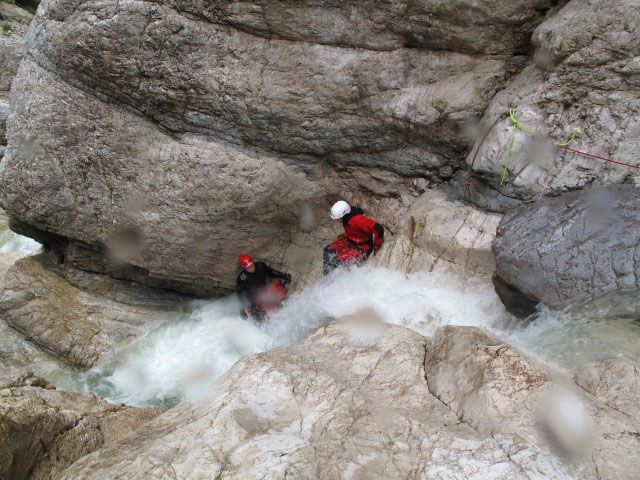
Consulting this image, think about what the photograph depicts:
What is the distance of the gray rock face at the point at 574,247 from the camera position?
441 centimetres

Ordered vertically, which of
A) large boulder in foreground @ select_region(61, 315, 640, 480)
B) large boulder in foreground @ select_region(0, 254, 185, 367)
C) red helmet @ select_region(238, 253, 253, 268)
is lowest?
large boulder in foreground @ select_region(0, 254, 185, 367)

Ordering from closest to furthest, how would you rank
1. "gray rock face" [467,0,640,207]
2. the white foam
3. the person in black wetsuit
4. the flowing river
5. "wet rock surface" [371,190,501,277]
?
the flowing river → "gray rock face" [467,0,640,207] → the white foam → "wet rock surface" [371,190,501,277] → the person in black wetsuit

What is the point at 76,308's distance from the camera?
756 cm

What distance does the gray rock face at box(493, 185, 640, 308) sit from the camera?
4410 mm

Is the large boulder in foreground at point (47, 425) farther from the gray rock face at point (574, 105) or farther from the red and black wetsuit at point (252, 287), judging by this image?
the gray rock face at point (574, 105)

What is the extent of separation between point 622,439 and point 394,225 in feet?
14.3

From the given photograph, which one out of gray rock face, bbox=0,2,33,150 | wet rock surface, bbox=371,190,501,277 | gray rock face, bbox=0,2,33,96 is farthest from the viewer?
gray rock face, bbox=0,2,33,96

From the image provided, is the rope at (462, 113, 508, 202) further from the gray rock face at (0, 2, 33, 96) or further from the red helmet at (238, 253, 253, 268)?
the gray rock face at (0, 2, 33, 96)

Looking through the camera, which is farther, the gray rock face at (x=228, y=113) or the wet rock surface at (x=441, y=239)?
the gray rock face at (x=228, y=113)

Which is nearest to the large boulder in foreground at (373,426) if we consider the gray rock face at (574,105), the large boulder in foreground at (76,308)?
the gray rock face at (574,105)

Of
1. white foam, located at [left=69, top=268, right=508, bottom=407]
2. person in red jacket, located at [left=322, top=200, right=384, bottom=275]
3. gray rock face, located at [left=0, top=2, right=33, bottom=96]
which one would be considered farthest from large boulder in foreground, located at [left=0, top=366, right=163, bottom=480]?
gray rock face, located at [left=0, top=2, right=33, bottom=96]

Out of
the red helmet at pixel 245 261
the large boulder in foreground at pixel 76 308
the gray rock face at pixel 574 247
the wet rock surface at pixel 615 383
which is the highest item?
the gray rock face at pixel 574 247

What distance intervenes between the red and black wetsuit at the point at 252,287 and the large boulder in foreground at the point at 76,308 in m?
1.57

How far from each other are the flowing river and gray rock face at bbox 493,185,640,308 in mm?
223
